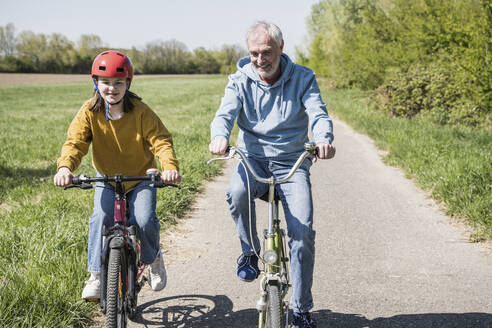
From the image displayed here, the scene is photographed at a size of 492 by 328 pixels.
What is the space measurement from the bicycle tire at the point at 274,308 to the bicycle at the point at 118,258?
0.88m

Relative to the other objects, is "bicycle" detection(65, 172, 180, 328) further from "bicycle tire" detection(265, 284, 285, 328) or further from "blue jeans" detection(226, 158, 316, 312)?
"bicycle tire" detection(265, 284, 285, 328)

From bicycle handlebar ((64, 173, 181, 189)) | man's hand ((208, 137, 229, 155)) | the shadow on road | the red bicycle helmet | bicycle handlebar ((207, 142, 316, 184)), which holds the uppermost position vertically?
the red bicycle helmet

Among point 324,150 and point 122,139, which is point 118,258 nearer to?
point 122,139

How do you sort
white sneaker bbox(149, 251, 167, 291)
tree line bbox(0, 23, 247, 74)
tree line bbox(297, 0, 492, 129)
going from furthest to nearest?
tree line bbox(0, 23, 247, 74)
tree line bbox(297, 0, 492, 129)
white sneaker bbox(149, 251, 167, 291)

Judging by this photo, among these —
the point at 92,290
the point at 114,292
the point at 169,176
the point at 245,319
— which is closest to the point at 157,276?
the point at 92,290

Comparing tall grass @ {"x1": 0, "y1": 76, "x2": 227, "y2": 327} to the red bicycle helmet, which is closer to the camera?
the red bicycle helmet

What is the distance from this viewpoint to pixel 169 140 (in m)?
Answer: 3.24

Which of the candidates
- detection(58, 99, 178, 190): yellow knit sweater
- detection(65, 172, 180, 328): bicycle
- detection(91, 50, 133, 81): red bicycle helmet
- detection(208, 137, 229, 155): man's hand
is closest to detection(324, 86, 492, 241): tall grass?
detection(208, 137, 229, 155): man's hand

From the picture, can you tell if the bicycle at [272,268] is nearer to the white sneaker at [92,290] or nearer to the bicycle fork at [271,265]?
the bicycle fork at [271,265]

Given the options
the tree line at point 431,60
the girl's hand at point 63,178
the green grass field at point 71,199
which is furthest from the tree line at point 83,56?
the girl's hand at point 63,178

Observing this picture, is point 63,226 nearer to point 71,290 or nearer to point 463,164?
point 71,290

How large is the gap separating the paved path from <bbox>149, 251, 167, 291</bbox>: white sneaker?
221 millimetres

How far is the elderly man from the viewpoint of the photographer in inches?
113

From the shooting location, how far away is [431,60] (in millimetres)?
15859
